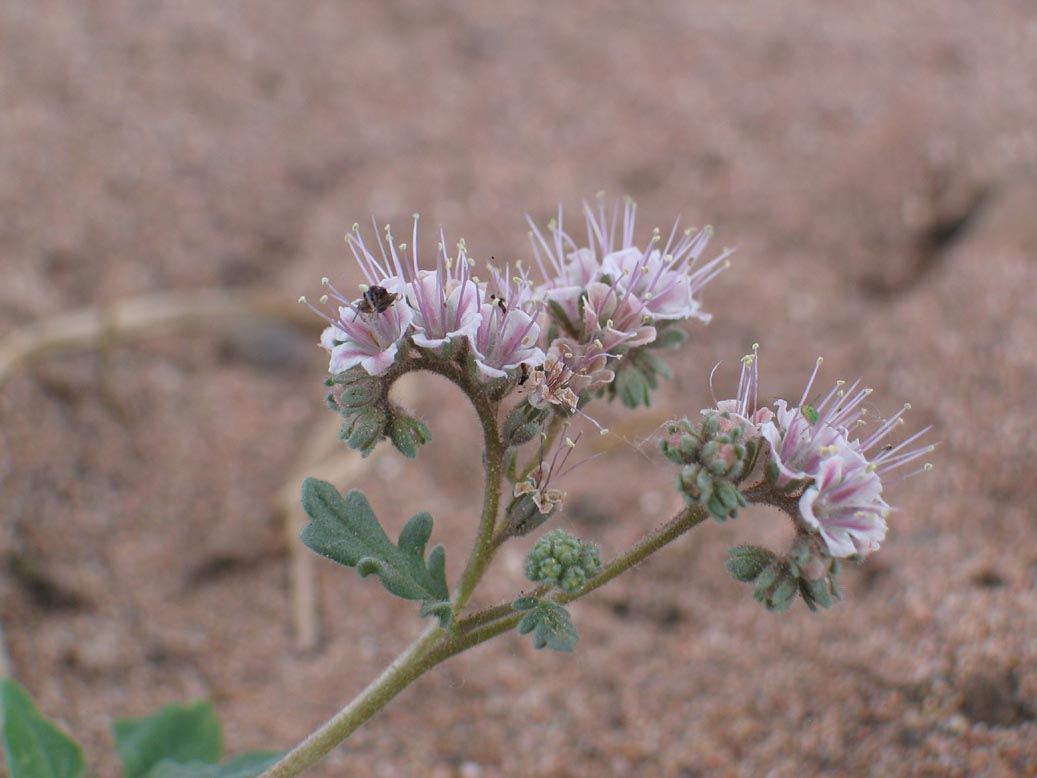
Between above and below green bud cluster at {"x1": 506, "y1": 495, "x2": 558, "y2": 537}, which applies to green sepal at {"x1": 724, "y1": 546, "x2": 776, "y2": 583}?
below

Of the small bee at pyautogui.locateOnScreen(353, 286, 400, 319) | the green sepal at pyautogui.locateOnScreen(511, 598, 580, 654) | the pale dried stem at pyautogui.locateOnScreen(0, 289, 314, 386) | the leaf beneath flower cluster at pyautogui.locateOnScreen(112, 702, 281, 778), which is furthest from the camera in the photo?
the pale dried stem at pyautogui.locateOnScreen(0, 289, 314, 386)

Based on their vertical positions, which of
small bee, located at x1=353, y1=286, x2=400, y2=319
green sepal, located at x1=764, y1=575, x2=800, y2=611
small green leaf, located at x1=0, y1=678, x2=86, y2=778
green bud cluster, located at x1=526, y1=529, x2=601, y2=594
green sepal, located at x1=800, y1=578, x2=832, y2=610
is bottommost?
green sepal, located at x1=800, y1=578, x2=832, y2=610

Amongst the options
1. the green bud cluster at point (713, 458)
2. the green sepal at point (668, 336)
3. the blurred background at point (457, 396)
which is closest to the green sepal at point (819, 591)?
the green bud cluster at point (713, 458)

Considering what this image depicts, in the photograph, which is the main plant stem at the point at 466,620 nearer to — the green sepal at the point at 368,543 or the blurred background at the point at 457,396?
the green sepal at the point at 368,543

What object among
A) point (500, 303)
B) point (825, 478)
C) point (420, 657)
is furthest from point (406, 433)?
point (825, 478)

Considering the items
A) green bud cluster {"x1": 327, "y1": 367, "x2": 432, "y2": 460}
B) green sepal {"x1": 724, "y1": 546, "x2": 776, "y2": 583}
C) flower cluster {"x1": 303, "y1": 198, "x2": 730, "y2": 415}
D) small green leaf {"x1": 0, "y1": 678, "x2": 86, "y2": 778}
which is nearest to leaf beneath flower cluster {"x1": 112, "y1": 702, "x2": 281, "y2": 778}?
small green leaf {"x1": 0, "y1": 678, "x2": 86, "y2": 778}

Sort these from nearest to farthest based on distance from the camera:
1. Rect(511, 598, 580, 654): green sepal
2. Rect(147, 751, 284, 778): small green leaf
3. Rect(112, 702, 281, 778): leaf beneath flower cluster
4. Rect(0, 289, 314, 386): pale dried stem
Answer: Rect(511, 598, 580, 654): green sepal, Rect(147, 751, 284, 778): small green leaf, Rect(112, 702, 281, 778): leaf beneath flower cluster, Rect(0, 289, 314, 386): pale dried stem

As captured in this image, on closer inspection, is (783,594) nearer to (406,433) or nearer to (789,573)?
(789,573)

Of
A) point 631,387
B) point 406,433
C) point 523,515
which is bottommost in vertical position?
point 523,515

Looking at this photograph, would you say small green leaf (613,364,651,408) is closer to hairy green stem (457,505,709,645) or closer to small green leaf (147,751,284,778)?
hairy green stem (457,505,709,645)
